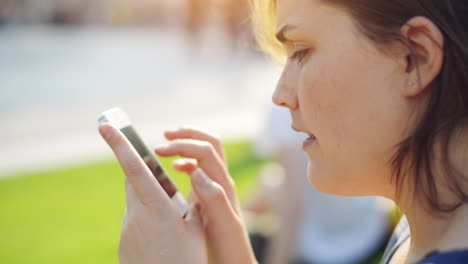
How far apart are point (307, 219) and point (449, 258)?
2.87 meters

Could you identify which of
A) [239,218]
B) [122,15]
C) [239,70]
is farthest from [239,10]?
[239,218]

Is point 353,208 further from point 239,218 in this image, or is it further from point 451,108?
point 451,108

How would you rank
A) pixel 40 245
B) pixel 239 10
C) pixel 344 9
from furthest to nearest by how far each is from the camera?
pixel 239 10
pixel 40 245
pixel 344 9

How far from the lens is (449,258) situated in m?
1.06

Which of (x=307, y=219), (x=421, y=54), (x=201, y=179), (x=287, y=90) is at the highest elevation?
(x=421, y=54)

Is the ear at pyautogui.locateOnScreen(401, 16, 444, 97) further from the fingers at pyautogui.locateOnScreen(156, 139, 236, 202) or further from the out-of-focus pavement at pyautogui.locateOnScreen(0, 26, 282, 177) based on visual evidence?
the out-of-focus pavement at pyautogui.locateOnScreen(0, 26, 282, 177)

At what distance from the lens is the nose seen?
4.17 feet

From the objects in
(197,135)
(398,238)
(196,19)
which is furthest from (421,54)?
(196,19)

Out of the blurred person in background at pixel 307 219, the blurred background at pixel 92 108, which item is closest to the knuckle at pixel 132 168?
the blurred background at pixel 92 108

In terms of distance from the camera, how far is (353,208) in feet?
12.8

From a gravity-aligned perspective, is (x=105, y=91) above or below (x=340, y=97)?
below

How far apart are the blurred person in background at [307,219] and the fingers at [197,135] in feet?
6.68

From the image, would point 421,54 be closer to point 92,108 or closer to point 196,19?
point 92,108

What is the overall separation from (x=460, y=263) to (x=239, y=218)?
63 centimetres
